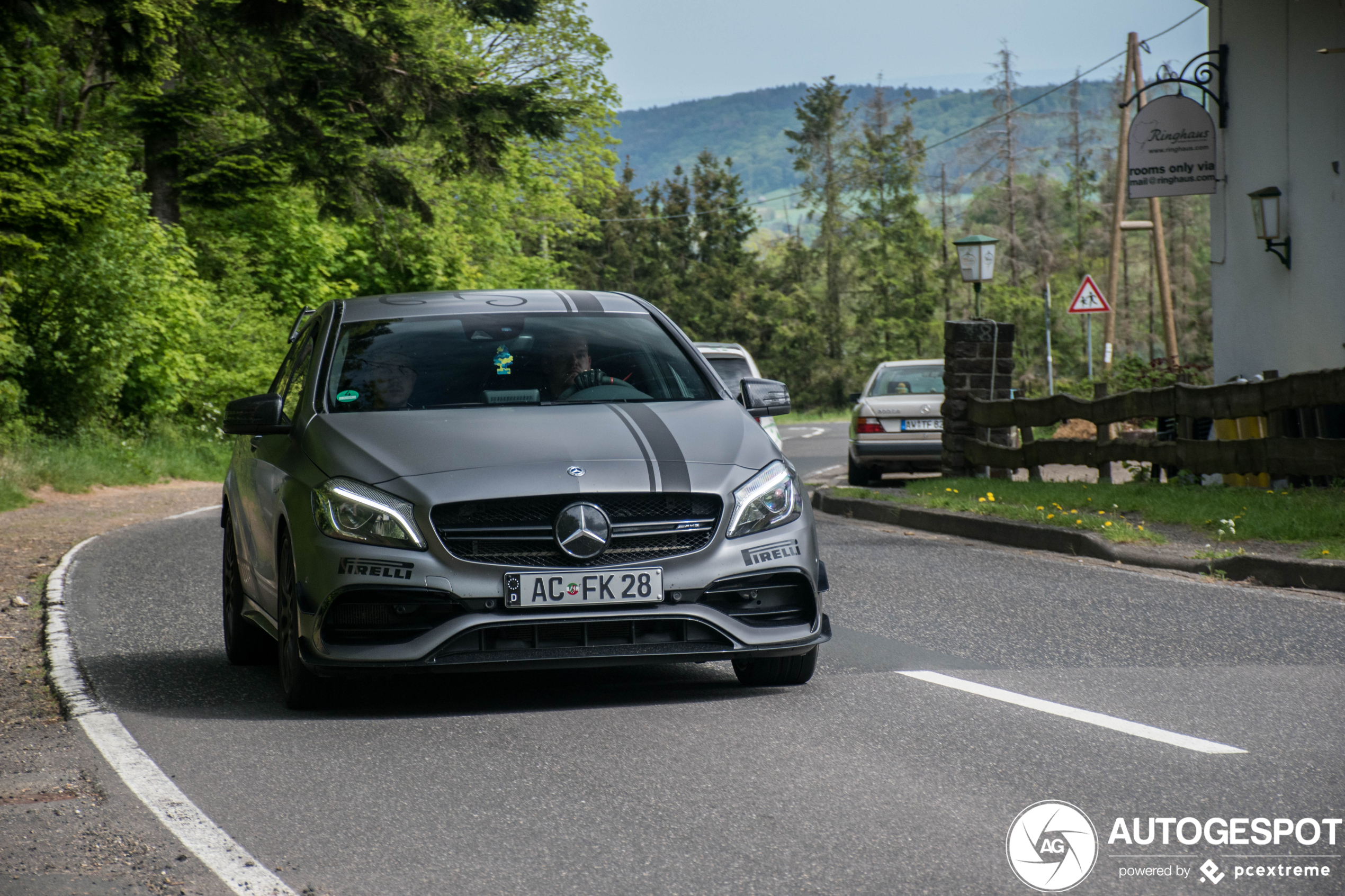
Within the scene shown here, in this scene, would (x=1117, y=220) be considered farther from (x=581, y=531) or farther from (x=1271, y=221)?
(x=581, y=531)

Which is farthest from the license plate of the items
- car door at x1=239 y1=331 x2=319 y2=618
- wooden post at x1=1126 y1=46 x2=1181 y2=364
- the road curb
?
wooden post at x1=1126 y1=46 x2=1181 y2=364

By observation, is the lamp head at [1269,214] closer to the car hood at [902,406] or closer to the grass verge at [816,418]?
the car hood at [902,406]

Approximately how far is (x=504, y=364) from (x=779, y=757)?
7.94 ft

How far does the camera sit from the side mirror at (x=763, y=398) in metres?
7.00

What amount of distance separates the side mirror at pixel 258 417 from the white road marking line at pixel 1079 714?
298 centimetres

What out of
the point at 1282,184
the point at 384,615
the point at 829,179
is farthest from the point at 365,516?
the point at 829,179


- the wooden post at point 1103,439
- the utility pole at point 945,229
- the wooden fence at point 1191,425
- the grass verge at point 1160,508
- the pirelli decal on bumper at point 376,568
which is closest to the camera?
the pirelli decal on bumper at point 376,568

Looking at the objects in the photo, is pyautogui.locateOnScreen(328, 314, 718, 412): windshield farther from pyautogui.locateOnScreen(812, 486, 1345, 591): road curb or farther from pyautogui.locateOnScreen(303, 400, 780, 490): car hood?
pyautogui.locateOnScreen(812, 486, 1345, 591): road curb

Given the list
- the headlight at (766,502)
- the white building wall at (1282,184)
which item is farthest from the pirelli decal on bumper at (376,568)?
the white building wall at (1282,184)

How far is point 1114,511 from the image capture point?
43.3ft

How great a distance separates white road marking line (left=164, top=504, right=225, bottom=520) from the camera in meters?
17.6

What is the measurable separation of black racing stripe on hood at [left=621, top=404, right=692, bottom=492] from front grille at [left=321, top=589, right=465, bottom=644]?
36.7 inches

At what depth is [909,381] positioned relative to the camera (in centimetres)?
2061

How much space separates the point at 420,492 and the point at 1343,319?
13.2 m
